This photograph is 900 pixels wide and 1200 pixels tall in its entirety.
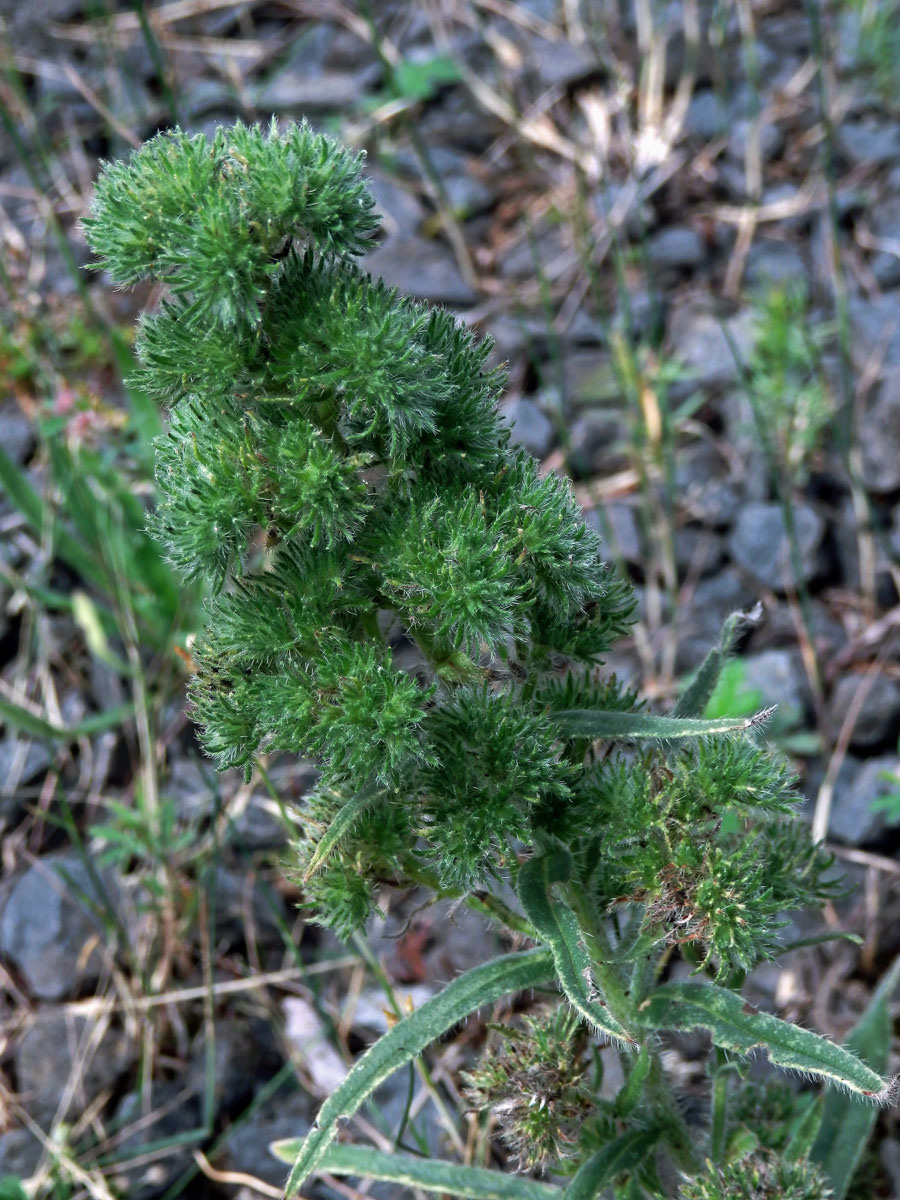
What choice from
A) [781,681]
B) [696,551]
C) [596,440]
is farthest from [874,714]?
[596,440]

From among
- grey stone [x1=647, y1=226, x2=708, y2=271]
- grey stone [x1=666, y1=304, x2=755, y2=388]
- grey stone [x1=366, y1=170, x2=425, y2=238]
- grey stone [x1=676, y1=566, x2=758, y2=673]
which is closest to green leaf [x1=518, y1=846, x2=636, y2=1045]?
grey stone [x1=676, y1=566, x2=758, y2=673]

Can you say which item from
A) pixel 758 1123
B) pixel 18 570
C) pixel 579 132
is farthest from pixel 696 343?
pixel 758 1123

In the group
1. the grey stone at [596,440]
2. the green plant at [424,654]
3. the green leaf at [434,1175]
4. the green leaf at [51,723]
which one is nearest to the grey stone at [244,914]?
the green leaf at [51,723]

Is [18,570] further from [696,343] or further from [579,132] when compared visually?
[579,132]

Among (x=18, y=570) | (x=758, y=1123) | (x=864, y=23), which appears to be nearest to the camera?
(x=758, y=1123)

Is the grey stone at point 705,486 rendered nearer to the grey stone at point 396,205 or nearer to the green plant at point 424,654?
the grey stone at point 396,205

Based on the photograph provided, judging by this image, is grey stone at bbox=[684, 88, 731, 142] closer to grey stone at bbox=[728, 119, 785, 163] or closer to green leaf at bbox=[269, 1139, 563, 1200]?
grey stone at bbox=[728, 119, 785, 163]

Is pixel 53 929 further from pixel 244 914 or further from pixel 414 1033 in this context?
pixel 414 1033
